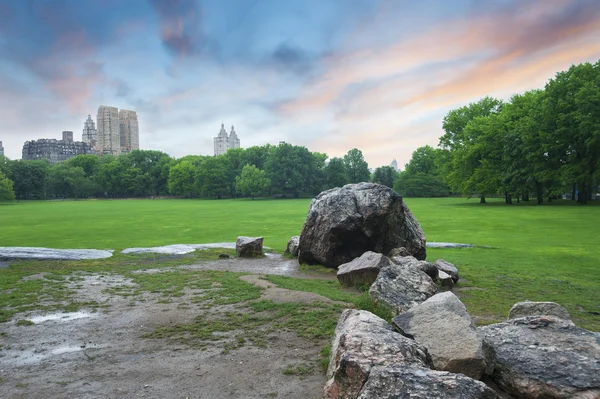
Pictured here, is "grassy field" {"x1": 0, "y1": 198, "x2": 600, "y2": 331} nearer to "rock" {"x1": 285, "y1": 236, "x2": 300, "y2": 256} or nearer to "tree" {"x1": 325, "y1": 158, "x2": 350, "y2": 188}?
"rock" {"x1": 285, "y1": 236, "x2": 300, "y2": 256}

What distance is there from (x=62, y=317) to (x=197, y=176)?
124 meters

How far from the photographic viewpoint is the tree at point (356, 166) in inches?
5507

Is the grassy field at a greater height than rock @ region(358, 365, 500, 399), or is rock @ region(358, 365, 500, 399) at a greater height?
rock @ region(358, 365, 500, 399)

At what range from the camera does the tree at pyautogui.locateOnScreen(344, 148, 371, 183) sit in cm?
13988

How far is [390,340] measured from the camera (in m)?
5.88

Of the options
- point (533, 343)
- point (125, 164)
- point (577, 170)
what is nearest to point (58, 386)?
point (533, 343)

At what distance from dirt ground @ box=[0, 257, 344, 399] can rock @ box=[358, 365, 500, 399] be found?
5.82 ft

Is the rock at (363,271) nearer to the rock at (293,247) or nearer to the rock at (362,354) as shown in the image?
the rock at (362,354)

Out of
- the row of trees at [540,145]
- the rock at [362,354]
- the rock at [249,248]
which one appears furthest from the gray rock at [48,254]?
the row of trees at [540,145]

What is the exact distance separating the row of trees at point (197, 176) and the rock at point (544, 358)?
110 meters

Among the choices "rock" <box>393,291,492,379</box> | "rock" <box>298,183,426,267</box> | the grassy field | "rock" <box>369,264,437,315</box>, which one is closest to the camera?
"rock" <box>393,291,492,379</box>

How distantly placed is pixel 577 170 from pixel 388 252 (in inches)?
1903

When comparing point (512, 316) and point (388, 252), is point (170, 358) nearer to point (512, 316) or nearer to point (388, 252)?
point (512, 316)

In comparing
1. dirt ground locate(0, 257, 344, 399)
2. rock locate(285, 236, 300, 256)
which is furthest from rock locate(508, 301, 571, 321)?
rock locate(285, 236, 300, 256)
